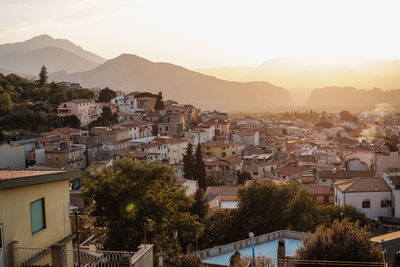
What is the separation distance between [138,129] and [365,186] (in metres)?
34.4

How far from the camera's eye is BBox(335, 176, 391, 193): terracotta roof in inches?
1056

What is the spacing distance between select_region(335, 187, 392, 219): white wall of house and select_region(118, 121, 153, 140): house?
32175mm

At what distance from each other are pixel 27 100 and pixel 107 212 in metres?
49.0

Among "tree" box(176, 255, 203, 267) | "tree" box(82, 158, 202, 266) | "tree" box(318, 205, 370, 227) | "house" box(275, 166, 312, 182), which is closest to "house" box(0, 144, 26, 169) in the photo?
"tree" box(82, 158, 202, 266)

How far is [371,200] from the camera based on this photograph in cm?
2681

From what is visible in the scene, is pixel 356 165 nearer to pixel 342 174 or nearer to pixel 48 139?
pixel 342 174

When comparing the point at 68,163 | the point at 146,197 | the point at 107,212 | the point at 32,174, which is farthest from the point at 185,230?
the point at 68,163

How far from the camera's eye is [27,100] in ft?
186

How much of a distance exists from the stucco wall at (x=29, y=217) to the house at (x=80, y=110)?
5009 centimetres

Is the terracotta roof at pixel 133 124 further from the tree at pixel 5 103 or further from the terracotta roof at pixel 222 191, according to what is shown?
the terracotta roof at pixel 222 191

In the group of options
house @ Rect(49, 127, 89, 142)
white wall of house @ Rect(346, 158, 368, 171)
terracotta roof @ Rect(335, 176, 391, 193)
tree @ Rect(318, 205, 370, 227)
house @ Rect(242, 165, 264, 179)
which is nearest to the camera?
tree @ Rect(318, 205, 370, 227)

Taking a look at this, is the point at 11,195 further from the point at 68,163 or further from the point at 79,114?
the point at 79,114

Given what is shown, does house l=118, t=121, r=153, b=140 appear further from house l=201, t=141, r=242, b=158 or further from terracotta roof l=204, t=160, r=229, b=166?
terracotta roof l=204, t=160, r=229, b=166

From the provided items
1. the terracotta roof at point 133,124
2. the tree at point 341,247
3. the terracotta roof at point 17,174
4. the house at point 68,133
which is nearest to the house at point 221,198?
the tree at point 341,247
